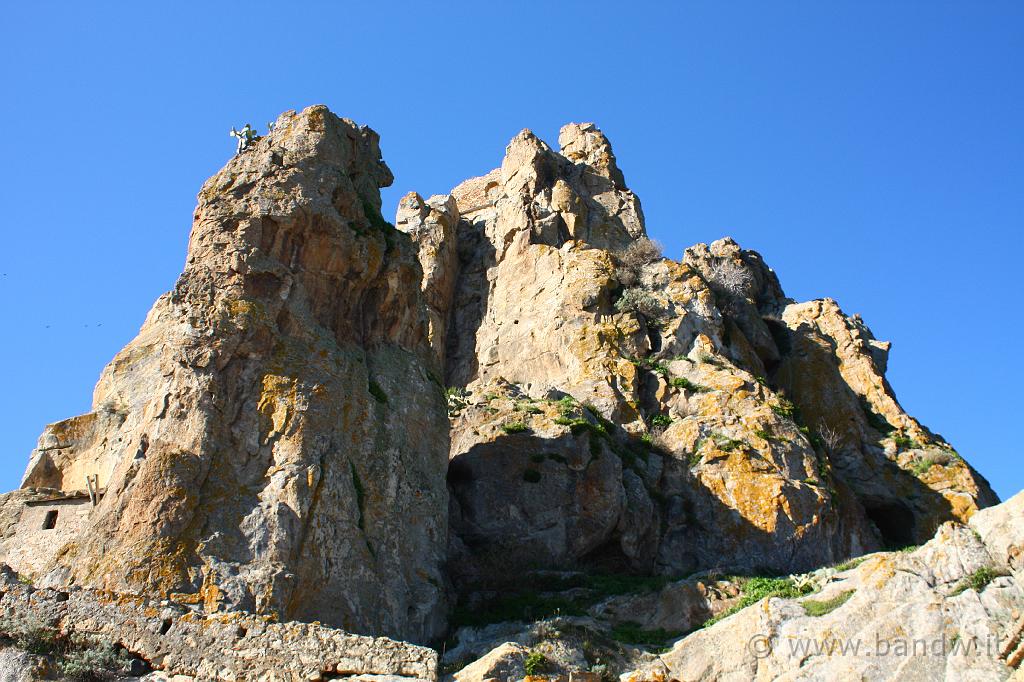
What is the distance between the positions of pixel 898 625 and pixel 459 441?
1489 cm

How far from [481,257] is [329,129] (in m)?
16.7

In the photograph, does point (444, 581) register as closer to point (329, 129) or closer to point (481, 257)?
point (329, 129)

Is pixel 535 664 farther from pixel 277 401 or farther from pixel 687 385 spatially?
pixel 687 385

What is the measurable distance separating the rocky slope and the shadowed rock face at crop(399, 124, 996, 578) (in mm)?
97

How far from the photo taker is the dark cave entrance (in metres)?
33.1

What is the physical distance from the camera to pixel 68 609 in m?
17.0

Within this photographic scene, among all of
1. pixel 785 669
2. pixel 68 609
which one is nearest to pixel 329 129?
pixel 68 609

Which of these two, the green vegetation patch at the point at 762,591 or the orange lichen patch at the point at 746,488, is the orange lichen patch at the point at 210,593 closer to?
the green vegetation patch at the point at 762,591

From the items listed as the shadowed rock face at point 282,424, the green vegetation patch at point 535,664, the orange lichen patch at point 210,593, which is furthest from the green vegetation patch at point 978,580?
the orange lichen patch at point 210,593

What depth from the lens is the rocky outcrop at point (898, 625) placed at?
17.0 metres

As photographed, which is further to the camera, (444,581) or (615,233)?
(615,233)

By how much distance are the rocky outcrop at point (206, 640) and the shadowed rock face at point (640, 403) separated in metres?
9.55

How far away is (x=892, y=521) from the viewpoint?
3388cm

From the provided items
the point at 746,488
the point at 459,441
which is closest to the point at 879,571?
the point at 746,488
